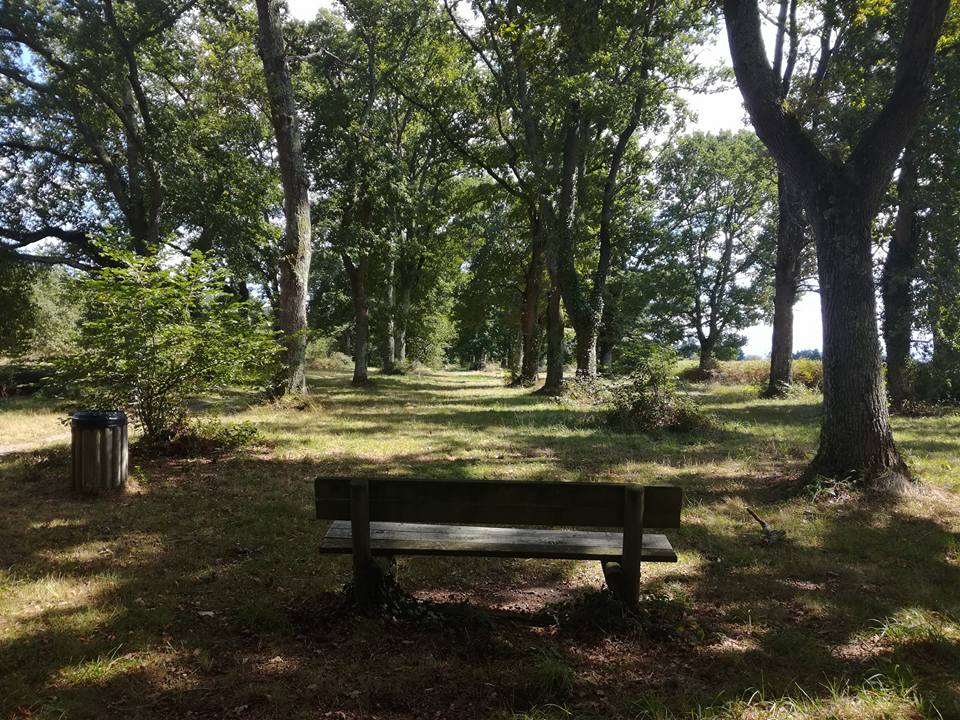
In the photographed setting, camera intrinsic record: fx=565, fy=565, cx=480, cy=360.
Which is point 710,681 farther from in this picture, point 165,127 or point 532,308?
point 532,308

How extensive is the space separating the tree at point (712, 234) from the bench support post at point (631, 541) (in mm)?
29212

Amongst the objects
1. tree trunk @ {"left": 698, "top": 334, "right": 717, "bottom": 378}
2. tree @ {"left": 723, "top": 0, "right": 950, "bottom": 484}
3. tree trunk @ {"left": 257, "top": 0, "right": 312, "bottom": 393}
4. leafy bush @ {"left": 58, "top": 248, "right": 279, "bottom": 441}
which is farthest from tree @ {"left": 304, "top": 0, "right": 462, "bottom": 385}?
tree trunk @ {"left": 698, "top": 334, "right": 717, "bottom": 378}

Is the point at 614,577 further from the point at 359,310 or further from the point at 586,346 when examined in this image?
the point at 359,310

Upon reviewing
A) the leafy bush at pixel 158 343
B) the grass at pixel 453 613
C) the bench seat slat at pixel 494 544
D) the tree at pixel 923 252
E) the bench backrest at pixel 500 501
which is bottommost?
the grass at pixel 453 613

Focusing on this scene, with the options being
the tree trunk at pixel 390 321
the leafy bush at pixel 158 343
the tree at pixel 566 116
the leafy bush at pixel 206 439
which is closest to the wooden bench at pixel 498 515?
the leafy bush at pixel 158 343

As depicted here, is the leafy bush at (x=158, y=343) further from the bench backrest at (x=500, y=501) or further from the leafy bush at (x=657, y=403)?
the leafy bush at (x=657, y=403)

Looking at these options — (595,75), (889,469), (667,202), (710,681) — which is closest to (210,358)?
(710,681)

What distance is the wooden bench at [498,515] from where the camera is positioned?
338 centimetres

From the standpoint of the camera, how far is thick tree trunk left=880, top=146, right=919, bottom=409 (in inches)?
599

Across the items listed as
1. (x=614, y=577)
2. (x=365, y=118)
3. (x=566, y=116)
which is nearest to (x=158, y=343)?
(x=614, y=577)

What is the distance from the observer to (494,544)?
3553 mm

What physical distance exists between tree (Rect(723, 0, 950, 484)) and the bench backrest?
14.8 feet

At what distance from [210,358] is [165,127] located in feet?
43.3

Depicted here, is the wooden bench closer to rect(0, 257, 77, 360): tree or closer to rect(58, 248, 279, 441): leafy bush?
rect(58, 248, 279, 441): leafy bush
